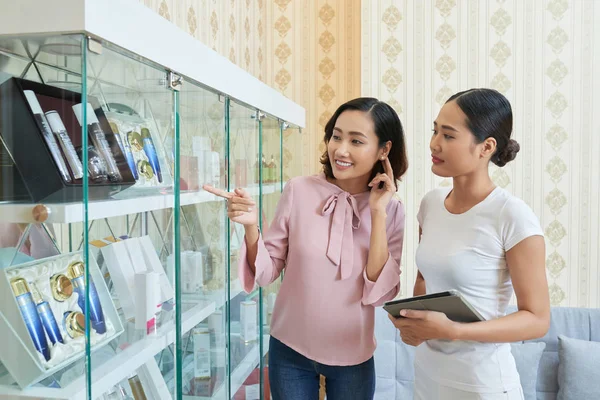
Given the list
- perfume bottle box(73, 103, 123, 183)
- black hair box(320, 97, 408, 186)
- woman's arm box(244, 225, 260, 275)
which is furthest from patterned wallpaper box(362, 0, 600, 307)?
perfume bottle box(73, 103, 123, 183)

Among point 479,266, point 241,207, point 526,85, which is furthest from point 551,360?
point 241,207

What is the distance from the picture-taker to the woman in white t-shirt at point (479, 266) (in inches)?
54.0

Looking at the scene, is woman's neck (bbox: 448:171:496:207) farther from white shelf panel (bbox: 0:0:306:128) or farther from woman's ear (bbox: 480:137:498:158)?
white shelf panel (bbox: 0:0:306:128)

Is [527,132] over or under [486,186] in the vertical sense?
over

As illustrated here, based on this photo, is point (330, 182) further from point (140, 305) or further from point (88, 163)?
point (88, 163)

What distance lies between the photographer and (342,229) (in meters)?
1.67

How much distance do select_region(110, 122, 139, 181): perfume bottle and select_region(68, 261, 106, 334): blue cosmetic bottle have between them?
30cm

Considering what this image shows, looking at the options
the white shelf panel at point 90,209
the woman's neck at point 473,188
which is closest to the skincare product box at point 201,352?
the white shelf panel at point 90,209

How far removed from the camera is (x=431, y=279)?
1533 mm

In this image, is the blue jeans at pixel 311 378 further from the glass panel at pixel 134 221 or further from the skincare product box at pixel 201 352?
the glass panel at pixel 134 221

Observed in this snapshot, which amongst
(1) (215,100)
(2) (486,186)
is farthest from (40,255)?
(2) (486,186)

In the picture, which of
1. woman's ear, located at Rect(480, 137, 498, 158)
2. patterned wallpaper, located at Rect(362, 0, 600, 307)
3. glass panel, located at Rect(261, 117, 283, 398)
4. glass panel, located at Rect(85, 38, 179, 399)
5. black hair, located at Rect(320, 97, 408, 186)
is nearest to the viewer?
glass panel, located at Rect(85, 38, 179, 399)

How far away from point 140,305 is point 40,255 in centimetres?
32

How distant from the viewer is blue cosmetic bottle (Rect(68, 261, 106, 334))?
105cm
